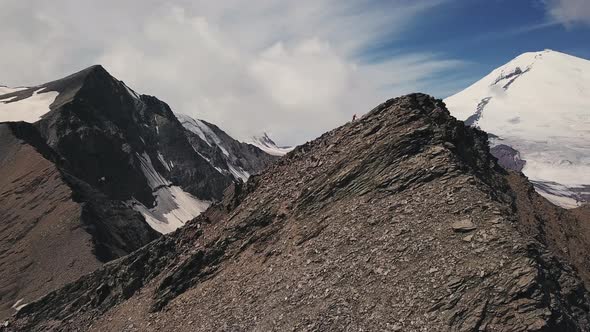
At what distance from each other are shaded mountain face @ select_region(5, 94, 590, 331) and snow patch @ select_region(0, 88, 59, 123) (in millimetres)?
122178

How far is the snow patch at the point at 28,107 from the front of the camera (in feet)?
496

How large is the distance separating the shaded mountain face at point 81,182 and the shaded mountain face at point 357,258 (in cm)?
2876

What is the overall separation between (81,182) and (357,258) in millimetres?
83000

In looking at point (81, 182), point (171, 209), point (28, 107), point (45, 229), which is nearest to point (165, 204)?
point (171, 209)

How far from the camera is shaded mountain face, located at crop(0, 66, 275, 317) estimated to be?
7100 centimetres

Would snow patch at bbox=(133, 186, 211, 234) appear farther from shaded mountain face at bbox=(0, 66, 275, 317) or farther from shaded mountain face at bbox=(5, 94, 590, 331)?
shaded mountain face at bbox=(5, 94, 590, 331)

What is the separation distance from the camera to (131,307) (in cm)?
3600

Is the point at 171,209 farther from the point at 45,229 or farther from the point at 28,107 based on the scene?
the point at 45,229

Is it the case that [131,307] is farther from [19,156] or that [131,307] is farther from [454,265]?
[19,156]

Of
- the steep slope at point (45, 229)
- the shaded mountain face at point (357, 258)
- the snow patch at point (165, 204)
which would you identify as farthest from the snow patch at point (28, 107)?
the shaded mountain face at point (357, 258)

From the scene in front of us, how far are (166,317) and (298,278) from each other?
9361 mm

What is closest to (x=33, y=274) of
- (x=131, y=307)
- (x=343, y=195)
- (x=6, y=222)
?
(x=6, y=222)

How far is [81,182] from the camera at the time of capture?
323 ft

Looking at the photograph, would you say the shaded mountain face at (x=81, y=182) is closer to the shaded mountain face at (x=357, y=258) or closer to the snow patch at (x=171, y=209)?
the snow patch at (x=171, y=209)
